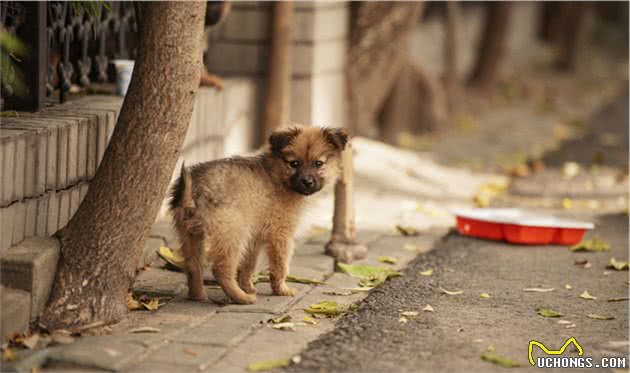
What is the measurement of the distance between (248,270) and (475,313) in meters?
1.26

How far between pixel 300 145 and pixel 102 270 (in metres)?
1.36

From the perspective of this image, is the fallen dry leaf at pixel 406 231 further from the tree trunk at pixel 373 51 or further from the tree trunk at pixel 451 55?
the tree trunk at pixel 451 55

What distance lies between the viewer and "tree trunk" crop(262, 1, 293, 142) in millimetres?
10083

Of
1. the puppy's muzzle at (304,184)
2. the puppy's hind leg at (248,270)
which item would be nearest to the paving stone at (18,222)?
the puppy's hind leg at (248,270)

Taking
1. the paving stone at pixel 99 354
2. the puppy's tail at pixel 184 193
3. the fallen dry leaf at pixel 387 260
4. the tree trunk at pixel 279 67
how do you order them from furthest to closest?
the tree trunk at pixel 279 67
the fallen dry leaf at pixel 387 260
the puppy's tail at pixel 184 193
the paving stone at pixel 99 354

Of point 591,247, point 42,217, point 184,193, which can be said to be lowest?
point 591,247

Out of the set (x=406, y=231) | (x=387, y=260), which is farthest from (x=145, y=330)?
(x=406, y=231)

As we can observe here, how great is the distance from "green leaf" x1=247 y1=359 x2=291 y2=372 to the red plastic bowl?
11.5 feet

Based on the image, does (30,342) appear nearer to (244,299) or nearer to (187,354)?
(187,354)

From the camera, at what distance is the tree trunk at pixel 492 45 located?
1781cm

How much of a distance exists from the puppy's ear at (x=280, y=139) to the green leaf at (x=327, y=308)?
876 mm

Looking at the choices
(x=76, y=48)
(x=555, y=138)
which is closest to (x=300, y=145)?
(x=76, y=48)

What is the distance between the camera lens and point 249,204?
589 cm

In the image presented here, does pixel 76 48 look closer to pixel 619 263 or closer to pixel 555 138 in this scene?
pixel 619 263
